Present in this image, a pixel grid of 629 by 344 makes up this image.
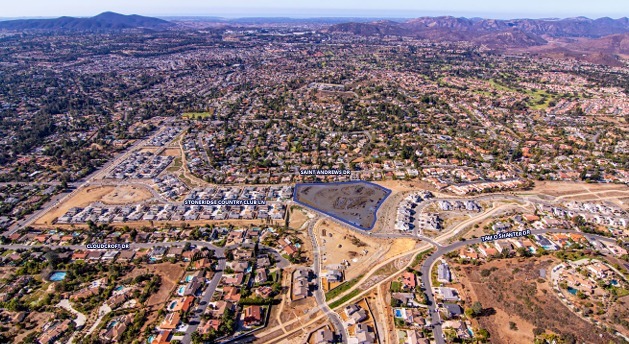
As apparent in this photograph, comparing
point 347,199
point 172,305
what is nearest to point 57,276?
point 172,305

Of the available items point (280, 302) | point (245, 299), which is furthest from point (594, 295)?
point (245, 299)

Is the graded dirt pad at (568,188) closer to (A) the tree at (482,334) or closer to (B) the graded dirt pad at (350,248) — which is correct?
(B) the graded dirt pad at (350,248)

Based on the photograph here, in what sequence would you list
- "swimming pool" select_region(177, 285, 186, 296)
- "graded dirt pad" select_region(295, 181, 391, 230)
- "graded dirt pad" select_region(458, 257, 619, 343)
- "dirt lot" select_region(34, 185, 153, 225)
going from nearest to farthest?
"graded dirt pad" select_region(458, 257, 619, 343), "swimming pool" select_region(177, 285, 186, 296), "graded dirt pad" select_region(295, 181, 391, 230), "dirt lot" select_region(34, 185, 153, 225)

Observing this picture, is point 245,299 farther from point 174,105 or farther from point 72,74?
point 72,74

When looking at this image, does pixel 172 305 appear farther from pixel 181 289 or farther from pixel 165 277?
pixel 165 277

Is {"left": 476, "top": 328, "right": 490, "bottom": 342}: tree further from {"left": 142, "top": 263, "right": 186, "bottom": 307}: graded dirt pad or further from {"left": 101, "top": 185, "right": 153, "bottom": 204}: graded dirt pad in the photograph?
A: {"left": 101, "top": 185, "right": 153, "bottom": 204}: graded dirt pad

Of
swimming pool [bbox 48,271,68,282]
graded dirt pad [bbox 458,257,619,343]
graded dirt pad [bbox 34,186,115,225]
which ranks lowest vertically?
swimming pool [bbox 48,271,68,282]

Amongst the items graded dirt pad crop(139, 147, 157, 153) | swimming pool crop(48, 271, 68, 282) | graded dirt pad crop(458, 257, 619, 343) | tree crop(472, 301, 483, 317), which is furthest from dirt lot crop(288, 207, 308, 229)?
graded dirt pad crop(139, 147, 157, 153)
